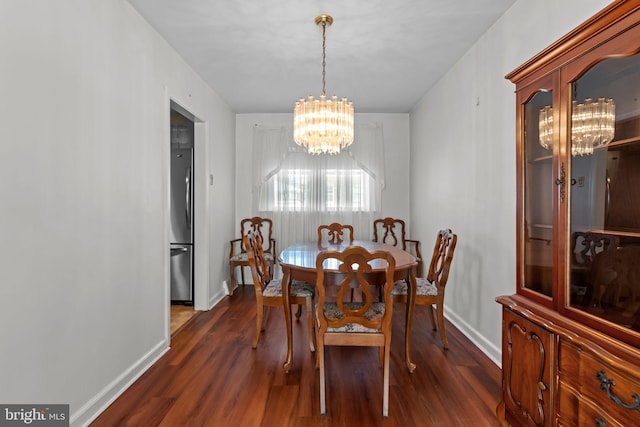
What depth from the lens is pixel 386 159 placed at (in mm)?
5184

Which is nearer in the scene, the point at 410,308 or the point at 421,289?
the point at 410,308

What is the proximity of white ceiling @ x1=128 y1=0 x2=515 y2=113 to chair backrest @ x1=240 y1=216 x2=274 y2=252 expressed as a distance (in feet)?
5.89

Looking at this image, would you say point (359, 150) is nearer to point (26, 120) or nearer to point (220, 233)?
point (220, 233)

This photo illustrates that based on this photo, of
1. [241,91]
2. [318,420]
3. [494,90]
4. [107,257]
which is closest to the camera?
[318,420]

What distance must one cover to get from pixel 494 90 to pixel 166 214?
9.44 ft

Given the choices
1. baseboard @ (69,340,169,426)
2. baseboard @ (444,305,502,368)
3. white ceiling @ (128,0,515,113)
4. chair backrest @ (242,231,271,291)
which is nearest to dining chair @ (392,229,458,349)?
baseboard @ (444,305,502,368)

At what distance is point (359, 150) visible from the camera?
5070mm

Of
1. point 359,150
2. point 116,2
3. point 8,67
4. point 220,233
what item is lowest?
point 220,233

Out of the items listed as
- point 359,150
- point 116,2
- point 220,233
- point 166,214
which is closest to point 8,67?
point 116,2

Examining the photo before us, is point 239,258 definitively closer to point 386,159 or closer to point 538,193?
point 386,159

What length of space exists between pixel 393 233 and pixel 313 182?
1432 millimetres

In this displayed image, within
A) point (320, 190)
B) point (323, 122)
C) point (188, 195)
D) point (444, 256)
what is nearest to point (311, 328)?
point (444, 256)

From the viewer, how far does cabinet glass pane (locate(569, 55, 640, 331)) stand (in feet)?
3.80

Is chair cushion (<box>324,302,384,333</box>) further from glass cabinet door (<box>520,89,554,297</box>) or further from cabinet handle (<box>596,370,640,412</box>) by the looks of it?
cabinet handle (<box>596,370,640,412</box>)
